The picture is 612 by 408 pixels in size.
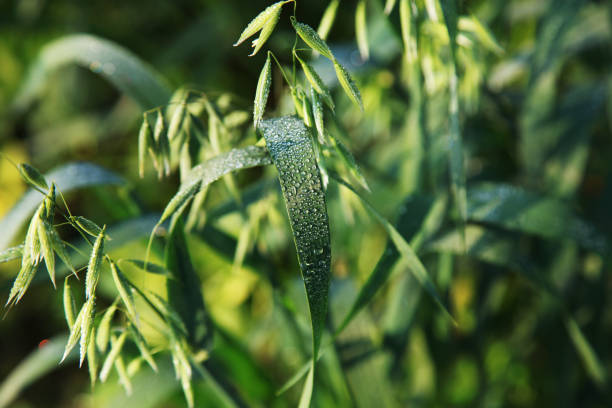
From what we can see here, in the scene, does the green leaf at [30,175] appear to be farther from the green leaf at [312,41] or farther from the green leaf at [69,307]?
the green leaf at [312,41]

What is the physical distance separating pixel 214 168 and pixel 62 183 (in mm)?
198

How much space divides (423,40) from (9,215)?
0.44m

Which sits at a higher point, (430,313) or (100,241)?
(100,241)

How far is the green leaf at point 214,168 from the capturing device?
0.35 m

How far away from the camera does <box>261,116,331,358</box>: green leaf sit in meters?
0.30

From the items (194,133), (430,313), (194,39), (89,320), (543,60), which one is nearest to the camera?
(89,320)

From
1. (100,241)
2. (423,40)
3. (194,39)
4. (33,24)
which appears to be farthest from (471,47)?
(33,24)

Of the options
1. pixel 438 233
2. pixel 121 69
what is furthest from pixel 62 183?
pixel 438 233

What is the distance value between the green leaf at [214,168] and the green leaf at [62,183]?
155 mm

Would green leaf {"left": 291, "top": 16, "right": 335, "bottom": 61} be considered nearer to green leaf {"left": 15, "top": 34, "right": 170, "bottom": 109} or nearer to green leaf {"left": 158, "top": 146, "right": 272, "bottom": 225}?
green leaf {"left": 158, "top": 146, "right": 272, "bottom": 225}

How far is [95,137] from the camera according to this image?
4.35ft

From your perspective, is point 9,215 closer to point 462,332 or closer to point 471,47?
point 471,47

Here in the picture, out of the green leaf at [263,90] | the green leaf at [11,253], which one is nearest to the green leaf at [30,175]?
the green leaf at [11,253]

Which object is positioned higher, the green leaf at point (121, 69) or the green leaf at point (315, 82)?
the green leaf at point (121, 69)
